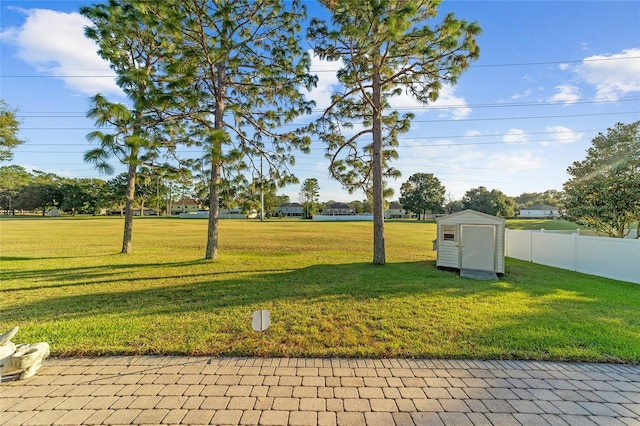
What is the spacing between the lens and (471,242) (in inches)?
347

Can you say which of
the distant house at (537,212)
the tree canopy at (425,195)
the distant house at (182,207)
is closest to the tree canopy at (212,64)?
the tree canopy at (425,195)

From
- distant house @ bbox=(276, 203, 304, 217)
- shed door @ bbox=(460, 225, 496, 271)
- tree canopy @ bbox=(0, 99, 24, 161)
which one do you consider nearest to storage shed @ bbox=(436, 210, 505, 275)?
shed door @ bbox=(460, 225, 496, 271)

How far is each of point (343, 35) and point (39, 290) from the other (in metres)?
9.71

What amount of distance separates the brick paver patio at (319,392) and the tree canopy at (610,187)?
11.0 m

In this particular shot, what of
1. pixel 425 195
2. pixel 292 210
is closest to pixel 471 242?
pixel 425 195

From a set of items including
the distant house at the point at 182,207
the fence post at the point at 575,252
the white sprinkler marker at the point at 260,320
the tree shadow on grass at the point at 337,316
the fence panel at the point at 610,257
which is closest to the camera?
the white sprinkler marker at the point at 260,320

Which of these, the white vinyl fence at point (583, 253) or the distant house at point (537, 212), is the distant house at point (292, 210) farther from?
the white vinyl fence at point (583, 253)

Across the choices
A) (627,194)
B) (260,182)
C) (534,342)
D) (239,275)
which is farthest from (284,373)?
(627,194)

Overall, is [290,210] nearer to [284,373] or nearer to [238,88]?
[238,88]

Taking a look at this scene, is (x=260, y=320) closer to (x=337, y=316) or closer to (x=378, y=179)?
(x=337, y=316)

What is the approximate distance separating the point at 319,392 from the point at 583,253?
10.5 meters

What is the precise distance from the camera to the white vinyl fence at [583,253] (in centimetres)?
766

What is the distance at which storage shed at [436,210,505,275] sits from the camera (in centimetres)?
826

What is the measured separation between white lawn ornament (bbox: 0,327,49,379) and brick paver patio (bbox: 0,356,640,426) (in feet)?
0.32
